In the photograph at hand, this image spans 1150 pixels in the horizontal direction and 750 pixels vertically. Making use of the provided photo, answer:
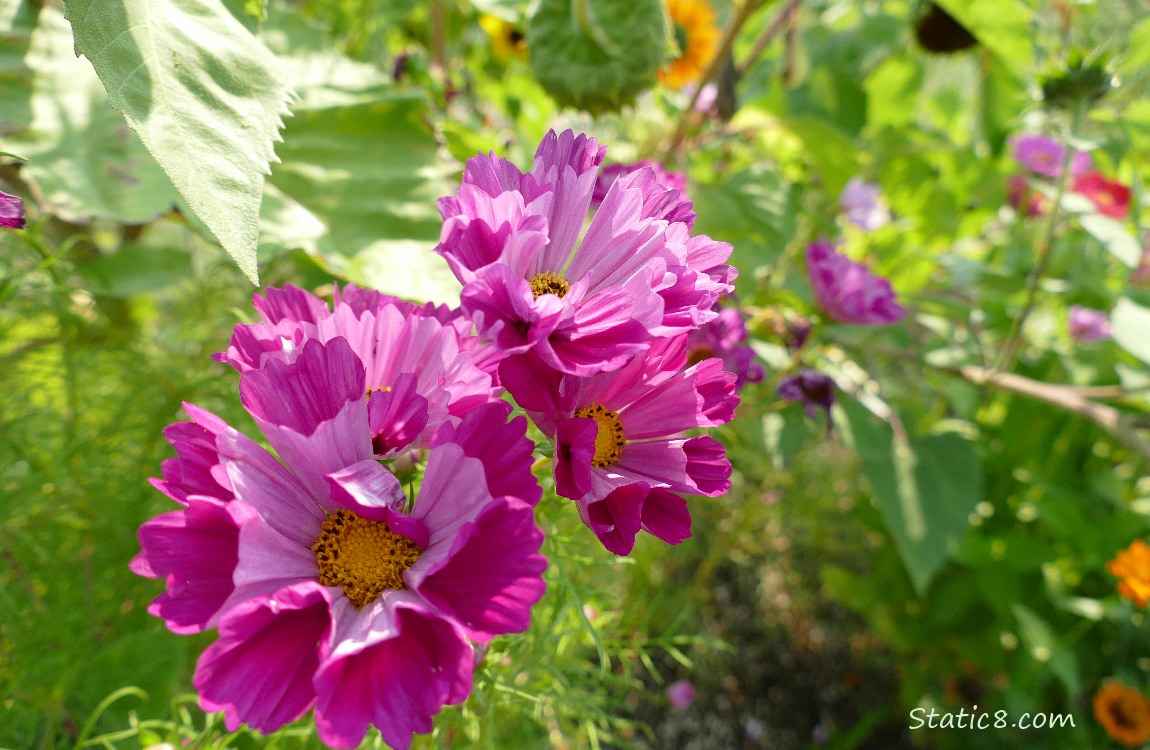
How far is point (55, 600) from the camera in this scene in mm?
542

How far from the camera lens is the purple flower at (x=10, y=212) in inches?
10.2

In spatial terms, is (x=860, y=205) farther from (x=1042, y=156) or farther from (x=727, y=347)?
(x=727, y=347)

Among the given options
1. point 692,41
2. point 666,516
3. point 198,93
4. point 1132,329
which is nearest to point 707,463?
point 666,516

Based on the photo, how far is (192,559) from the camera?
233 millimetres

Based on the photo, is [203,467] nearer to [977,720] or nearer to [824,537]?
[977,720]

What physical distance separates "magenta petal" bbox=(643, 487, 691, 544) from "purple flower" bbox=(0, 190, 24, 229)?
0.78 feet

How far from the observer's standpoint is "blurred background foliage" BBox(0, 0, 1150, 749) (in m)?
0.47

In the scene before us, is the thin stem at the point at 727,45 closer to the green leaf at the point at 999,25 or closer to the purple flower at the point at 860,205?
the green leaf at the point at 999,25

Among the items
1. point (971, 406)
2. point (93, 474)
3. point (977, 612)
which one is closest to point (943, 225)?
point (971, 406)

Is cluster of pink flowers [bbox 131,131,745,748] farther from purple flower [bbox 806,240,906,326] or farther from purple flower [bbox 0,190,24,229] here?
purple flower [bbox 806,240,906,326]

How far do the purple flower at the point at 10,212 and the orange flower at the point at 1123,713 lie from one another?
42.3 inches

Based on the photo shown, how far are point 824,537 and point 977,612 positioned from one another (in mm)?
268

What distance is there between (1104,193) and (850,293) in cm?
69

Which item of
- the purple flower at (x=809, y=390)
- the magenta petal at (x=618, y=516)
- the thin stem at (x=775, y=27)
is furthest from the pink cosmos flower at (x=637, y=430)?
the thin stem at (x=775, y=27)
